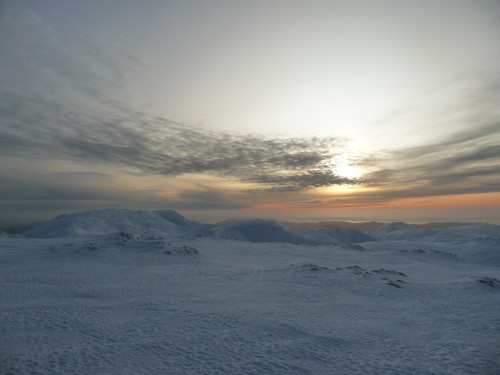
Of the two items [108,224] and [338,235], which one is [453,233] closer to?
[338,235]

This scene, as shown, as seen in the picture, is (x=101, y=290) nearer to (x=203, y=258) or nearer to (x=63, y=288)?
(x=63, y=288)

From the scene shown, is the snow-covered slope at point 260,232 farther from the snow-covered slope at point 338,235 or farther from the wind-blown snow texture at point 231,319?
the wind-blown snow texture at point 231,319

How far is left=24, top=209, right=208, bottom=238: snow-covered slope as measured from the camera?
91.1 metres

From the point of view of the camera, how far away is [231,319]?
10945 millimetres

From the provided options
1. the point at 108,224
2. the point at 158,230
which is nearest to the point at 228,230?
the point at 158,230

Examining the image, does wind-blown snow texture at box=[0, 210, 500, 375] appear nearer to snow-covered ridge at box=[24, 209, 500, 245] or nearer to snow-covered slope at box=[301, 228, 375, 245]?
snow-covered ridge at box=[24, 209, 500, 245]

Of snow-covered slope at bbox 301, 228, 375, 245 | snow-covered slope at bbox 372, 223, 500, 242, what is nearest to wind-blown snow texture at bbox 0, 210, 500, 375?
snow-covered slope at bbox 372, 223, 500, 242

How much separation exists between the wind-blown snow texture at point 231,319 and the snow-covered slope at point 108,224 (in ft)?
198

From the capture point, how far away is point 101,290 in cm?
1452

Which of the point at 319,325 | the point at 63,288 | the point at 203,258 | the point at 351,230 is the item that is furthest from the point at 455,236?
the point at 63,288

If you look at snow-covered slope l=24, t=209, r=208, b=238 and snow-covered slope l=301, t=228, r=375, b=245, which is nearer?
snow-covered slope l=24, t=209, r=208, b=238

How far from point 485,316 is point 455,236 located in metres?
94.6

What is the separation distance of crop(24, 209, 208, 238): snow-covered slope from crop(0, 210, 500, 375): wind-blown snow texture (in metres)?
60.5

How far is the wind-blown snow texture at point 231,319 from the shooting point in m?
7.69
